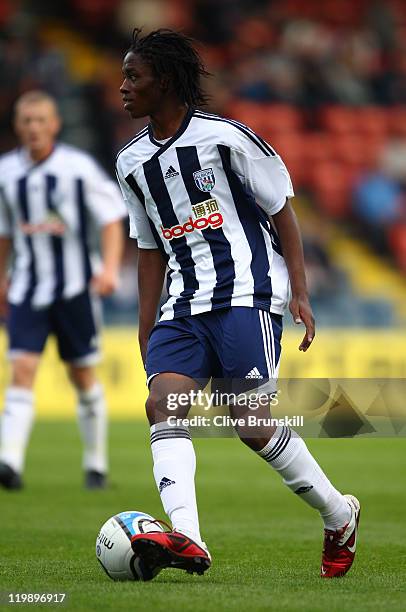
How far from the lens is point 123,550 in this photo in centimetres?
423

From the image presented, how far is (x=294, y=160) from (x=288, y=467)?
14.0m

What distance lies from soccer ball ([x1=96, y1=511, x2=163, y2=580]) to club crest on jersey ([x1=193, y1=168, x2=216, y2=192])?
4.00 ft

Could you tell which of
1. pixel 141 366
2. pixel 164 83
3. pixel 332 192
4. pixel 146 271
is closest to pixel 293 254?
pixel 146 271

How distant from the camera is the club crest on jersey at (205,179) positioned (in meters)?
4.49

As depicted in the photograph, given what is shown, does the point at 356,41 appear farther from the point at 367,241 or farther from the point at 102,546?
the point at 102,546

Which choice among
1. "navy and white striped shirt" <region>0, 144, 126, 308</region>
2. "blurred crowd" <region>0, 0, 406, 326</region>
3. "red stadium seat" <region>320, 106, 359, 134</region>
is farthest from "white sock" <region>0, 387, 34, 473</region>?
"red stadium seat" <region>320, 106, 359, 134</region>

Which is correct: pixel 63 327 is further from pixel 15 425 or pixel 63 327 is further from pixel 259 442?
pixel 259 442

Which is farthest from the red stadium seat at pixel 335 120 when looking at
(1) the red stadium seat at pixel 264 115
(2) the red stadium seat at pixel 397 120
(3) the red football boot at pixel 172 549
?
(3) the red football boot at pixel 172 549

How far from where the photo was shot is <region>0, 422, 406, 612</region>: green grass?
394cm

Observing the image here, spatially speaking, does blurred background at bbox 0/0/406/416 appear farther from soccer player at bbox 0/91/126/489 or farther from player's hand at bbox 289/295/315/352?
player's hand at bbox 289/295/315/352

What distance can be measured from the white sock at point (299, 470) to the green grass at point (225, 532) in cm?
28

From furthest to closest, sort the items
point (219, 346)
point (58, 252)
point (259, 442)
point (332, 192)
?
point (332, 192) < point (58, 252) < point (219, 346) < point (259, 442)

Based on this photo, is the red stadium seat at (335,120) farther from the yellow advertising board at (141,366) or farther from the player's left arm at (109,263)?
the player's left arm at (109,263)

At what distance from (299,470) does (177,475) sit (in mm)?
461
